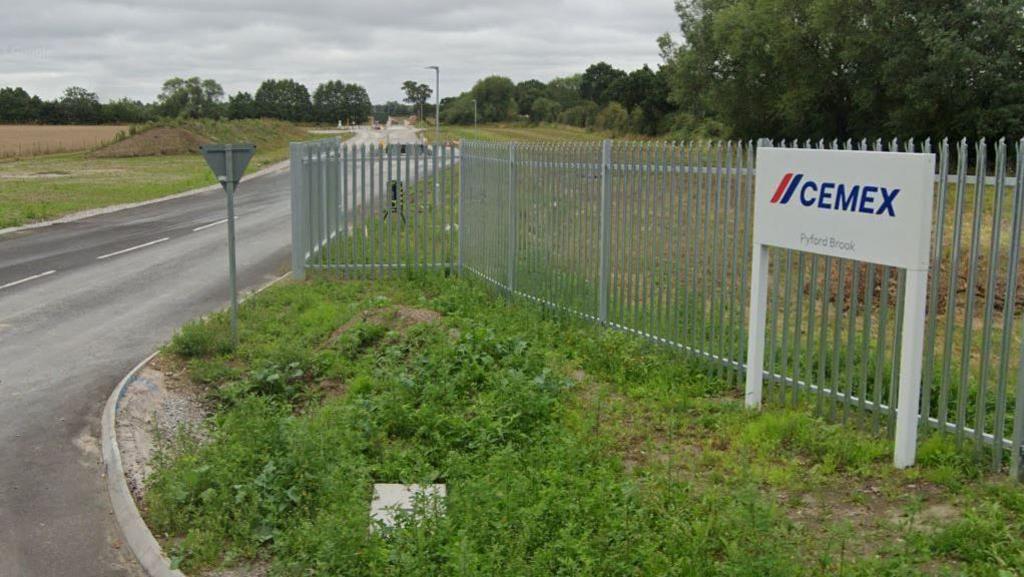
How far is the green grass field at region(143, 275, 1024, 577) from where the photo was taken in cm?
558

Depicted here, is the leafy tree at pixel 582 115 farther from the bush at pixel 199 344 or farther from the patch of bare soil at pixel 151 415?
the patch of bare soil at pixel 151 415

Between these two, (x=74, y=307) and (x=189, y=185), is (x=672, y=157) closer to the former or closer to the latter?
(x=74, y=307)

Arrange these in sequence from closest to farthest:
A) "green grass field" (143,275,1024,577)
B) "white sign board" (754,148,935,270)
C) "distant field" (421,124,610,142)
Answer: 1. "green grass field" (143,275,1024,577)
2. "white sign board" (754,148,935,270)
3. "distant field" (421,124,610,142)

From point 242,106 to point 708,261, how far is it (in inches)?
4855

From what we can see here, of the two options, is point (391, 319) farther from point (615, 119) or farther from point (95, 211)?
point (615, 119)

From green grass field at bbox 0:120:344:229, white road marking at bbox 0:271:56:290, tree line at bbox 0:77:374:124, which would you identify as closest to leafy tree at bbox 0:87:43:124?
tree line at bbox 0:77:374:124

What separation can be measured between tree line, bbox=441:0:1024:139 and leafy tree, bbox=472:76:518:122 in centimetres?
6917

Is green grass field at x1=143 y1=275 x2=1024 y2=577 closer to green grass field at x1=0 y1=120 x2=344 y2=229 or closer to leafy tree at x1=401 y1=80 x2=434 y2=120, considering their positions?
green grass field at x1=0 y1=120 x2=344 y2=229

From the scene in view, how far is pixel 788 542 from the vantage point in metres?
5.54

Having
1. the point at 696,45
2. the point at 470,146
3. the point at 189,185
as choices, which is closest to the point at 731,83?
the point at 696,45

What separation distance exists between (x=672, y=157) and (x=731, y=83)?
150ft

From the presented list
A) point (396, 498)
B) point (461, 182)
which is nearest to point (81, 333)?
point (461, 182)

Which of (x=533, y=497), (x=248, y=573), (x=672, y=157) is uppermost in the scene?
(x=672, y=157)

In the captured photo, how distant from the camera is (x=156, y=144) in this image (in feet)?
202
